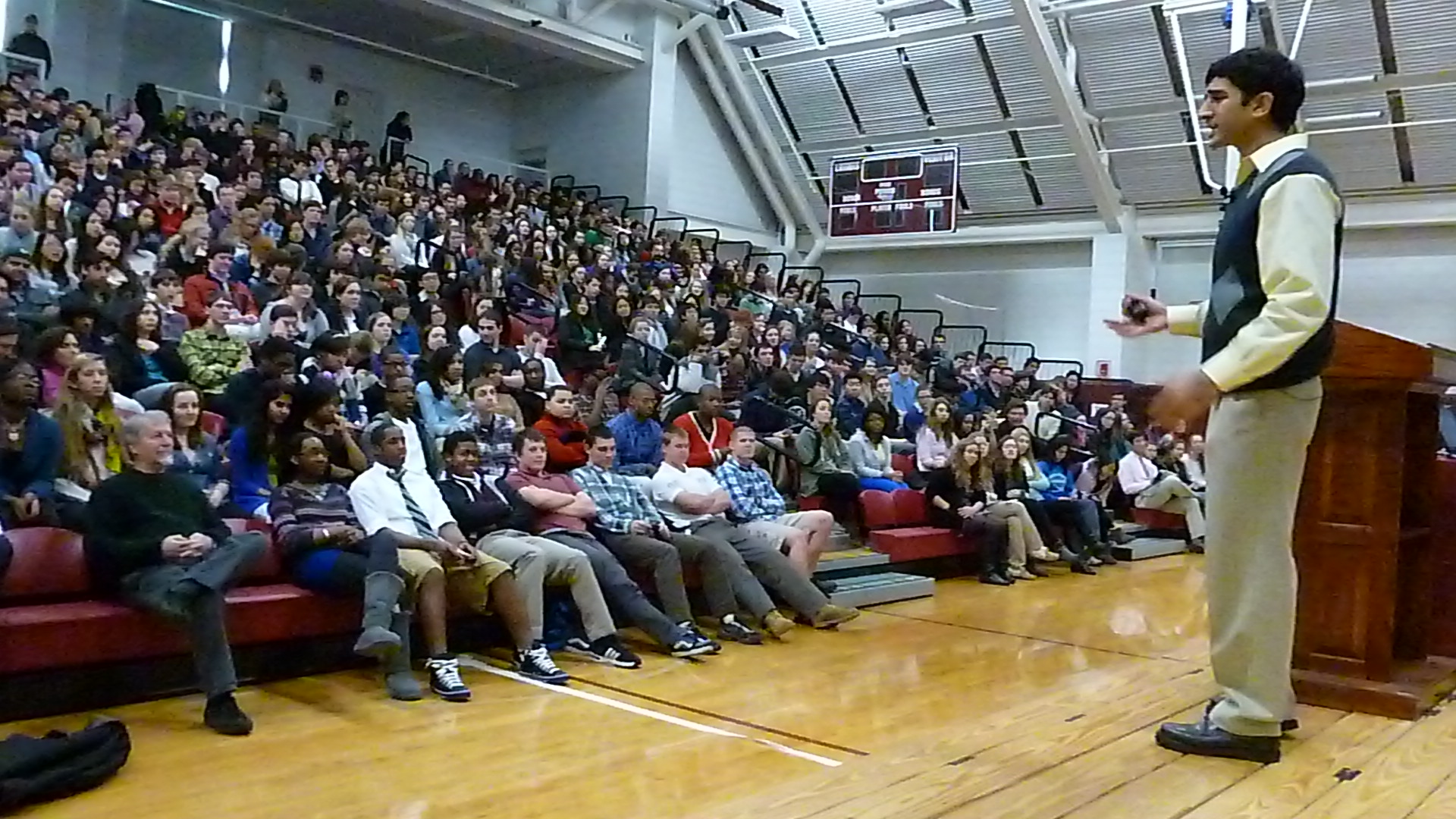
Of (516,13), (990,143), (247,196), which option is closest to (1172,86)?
(990,143)

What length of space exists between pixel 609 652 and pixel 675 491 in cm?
98

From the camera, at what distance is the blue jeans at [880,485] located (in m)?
6.72

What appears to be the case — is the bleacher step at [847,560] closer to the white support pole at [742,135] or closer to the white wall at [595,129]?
the white wall at [595,129]

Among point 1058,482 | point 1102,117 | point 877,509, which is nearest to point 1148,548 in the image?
point 1058,482

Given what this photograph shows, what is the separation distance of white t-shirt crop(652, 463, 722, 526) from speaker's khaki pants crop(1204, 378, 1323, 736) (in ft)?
9.27

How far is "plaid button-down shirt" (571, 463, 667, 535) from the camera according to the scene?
464 cm

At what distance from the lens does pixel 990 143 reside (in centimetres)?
1357

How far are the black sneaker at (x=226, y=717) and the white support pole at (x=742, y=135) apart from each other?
12.3 metres

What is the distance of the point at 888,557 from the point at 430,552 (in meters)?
2.98

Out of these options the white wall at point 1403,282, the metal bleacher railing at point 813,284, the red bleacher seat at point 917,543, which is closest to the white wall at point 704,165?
the metal bleacher railing at point 813,284

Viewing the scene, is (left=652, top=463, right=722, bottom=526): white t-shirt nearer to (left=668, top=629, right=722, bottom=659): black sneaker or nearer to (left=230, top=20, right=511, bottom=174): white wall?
(left=668, top=629, right=722, bottom=659): black sneaker

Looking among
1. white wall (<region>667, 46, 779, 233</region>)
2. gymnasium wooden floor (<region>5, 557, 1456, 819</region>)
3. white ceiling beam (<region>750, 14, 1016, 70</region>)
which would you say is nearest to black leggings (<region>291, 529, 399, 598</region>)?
gymnasium wooden floor (<region>5, 557, 1456, 819</region>)

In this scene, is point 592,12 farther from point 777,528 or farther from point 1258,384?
point 1258,384

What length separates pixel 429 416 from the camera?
5543mm
